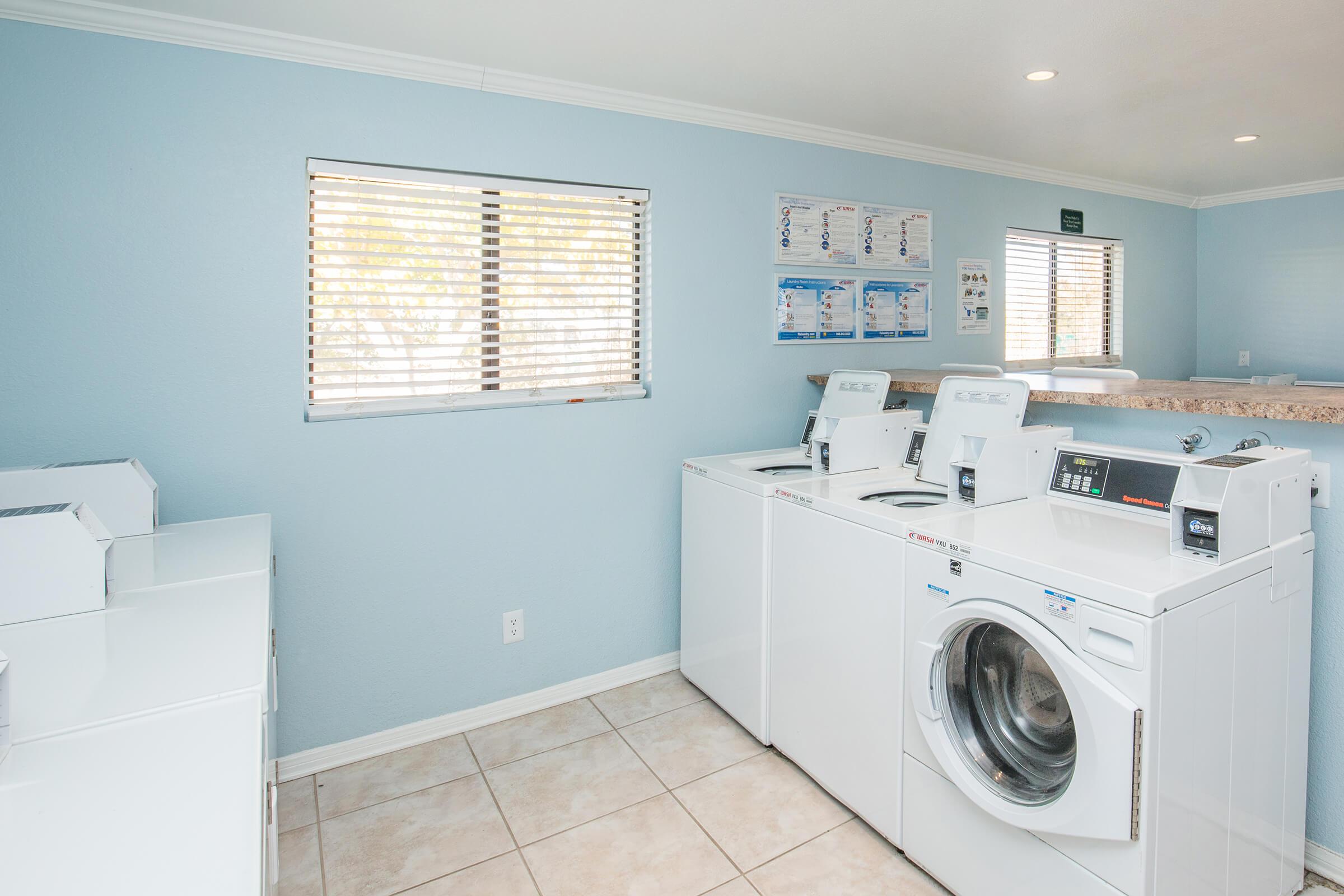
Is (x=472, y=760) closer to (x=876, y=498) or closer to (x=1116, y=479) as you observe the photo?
(x=876, y=498)

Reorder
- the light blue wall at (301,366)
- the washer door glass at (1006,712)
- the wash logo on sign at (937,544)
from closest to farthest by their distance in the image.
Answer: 1. the washer door glass at (1006,712)
2. the wash logo on sign at (937,544)
3. the light blue wall at (301,366)

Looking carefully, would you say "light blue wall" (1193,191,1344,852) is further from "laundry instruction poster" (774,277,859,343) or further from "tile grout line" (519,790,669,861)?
"tile grout line" (519,790,669,861)

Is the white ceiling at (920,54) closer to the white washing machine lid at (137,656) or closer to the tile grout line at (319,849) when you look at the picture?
the white washing machine lid at (137,656)

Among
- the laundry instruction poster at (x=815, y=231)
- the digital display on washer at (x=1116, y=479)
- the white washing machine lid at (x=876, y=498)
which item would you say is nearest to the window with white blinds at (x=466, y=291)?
the laundry instruction poster at (x=815, y=231)

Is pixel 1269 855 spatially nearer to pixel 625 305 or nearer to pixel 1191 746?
pixel 1191 746

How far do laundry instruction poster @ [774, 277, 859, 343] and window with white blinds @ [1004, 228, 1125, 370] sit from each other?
122 cm

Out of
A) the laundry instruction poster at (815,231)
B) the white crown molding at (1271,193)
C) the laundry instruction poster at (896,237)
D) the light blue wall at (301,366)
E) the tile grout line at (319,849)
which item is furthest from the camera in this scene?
the white crown molding at (1271,193)

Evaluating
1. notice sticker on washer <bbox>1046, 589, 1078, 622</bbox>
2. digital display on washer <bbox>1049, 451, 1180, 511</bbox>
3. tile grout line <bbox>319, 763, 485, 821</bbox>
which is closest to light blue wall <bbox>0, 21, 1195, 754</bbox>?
tile grout line <bbox>319, 763, 485, 821</bbox>

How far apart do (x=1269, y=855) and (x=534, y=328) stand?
266 centimetres

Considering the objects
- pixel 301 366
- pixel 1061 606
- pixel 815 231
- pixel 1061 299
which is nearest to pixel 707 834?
pixel 1061 606

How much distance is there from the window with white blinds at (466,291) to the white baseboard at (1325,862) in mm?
2481

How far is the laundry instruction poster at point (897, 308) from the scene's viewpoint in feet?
11.8

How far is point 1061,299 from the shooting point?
4.46 metres

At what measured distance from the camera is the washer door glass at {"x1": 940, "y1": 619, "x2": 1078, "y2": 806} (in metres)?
1.63
